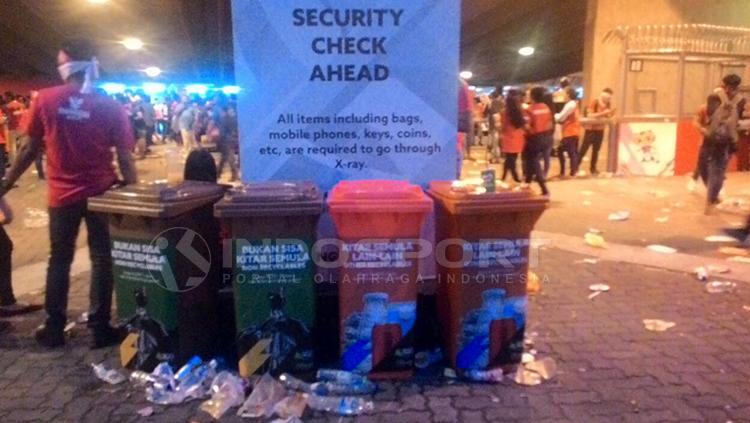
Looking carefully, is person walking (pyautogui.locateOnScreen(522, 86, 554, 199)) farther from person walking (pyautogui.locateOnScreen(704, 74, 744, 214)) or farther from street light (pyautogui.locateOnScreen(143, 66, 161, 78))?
street light (pyautogui.locateOnScreen(143, 66, 161, 78))

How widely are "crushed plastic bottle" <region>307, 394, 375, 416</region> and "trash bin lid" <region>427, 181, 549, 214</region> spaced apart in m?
1.20

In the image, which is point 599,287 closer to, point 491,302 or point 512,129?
point 491,302

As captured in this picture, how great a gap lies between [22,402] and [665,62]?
39.9 feet

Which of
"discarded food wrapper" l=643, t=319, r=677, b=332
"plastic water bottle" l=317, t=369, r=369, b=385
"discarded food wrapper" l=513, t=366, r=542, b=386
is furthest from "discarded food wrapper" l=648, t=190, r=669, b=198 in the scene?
"plastic water bottle" l=317, t=369, r=369, b=385

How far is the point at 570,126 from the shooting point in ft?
41.1

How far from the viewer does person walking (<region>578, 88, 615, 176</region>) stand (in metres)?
12.7

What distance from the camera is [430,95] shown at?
4.71m

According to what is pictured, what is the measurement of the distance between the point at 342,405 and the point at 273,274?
84cm

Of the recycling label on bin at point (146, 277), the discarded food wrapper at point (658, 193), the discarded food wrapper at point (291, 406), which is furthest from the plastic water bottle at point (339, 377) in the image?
the discarded food wrapper at point (658, 193)

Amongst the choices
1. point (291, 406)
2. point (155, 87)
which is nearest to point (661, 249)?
point (291, 406)

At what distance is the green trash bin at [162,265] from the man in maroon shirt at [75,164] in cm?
42

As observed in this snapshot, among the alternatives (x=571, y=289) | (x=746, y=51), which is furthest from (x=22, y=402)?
(x=746, y=51)

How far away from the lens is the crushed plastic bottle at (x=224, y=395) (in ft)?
12.0

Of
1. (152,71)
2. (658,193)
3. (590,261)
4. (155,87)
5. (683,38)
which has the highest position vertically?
(152,71)
